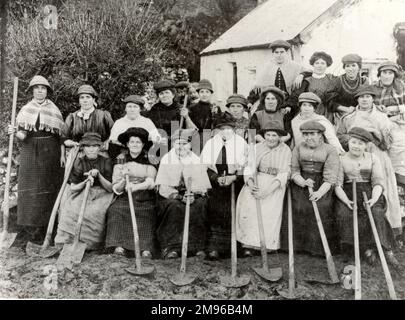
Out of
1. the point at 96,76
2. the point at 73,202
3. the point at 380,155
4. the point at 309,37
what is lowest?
the point at 73,202

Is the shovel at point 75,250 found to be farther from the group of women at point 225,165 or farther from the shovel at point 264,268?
the shovel at point 264,268

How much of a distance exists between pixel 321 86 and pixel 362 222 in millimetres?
1784

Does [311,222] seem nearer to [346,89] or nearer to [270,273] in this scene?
[270,273]

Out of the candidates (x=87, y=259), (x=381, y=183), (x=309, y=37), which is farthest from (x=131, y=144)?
(x=309, y=37)

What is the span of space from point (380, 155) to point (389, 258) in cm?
122

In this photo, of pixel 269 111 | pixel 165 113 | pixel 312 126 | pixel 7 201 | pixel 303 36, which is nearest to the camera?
pixel 312 126

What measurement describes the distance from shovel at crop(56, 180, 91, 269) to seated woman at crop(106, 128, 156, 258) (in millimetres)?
299

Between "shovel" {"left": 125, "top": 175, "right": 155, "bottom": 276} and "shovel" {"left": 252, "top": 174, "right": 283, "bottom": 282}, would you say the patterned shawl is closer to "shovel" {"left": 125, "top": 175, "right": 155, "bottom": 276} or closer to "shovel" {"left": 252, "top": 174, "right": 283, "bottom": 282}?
"shovel" {"left": 125, "top": 175, "right": 155, "bottom": 276}

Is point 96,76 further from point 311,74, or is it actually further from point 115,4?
point 311,74

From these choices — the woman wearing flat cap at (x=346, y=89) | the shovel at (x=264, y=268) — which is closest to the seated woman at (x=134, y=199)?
the shovel at (x=264, y=268)

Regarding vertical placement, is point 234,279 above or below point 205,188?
below

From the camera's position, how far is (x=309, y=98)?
5.72m

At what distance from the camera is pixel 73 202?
5.74 meters

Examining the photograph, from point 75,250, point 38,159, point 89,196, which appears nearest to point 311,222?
point 89,196
